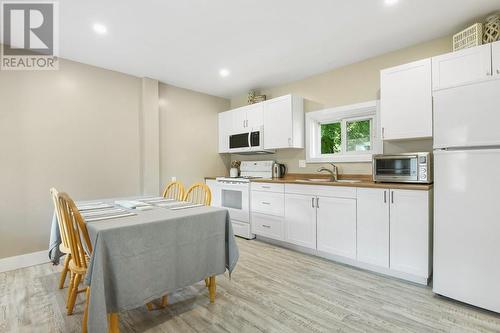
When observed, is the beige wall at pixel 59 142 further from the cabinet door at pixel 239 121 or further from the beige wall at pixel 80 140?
the cabinet door at pixel 239 121

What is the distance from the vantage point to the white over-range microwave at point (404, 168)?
2375 millimetres

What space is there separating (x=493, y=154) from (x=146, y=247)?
8.26 feet

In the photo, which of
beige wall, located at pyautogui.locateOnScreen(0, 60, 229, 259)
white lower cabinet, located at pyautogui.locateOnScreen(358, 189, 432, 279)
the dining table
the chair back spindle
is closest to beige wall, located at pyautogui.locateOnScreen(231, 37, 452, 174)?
white lower cabinet, located at pyautogui.locateOnScreen(358, 189, 432, 279)

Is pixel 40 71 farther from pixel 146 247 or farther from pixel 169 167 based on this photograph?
pixel 146 247

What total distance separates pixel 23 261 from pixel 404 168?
4294 millimetres

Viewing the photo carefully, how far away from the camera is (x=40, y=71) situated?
2941 millimetres

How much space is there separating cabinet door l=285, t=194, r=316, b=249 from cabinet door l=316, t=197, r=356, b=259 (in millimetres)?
90

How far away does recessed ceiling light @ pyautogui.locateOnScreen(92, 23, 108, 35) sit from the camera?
2.39m

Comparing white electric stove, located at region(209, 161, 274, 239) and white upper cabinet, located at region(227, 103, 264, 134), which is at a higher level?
white upper cabinet, located at region(227, 103, 264, 134)

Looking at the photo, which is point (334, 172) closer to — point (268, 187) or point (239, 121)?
point (268, 187)

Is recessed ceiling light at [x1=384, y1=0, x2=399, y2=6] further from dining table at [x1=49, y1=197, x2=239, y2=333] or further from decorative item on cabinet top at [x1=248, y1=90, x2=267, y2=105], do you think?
decorative item on cabinet top at [x1=248, y1=90, x2=267, y2=105]

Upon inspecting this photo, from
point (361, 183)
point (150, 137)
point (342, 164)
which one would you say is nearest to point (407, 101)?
point (361, 183)

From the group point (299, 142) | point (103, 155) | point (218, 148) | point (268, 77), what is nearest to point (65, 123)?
point (103, 155)

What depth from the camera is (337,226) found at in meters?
2.82
